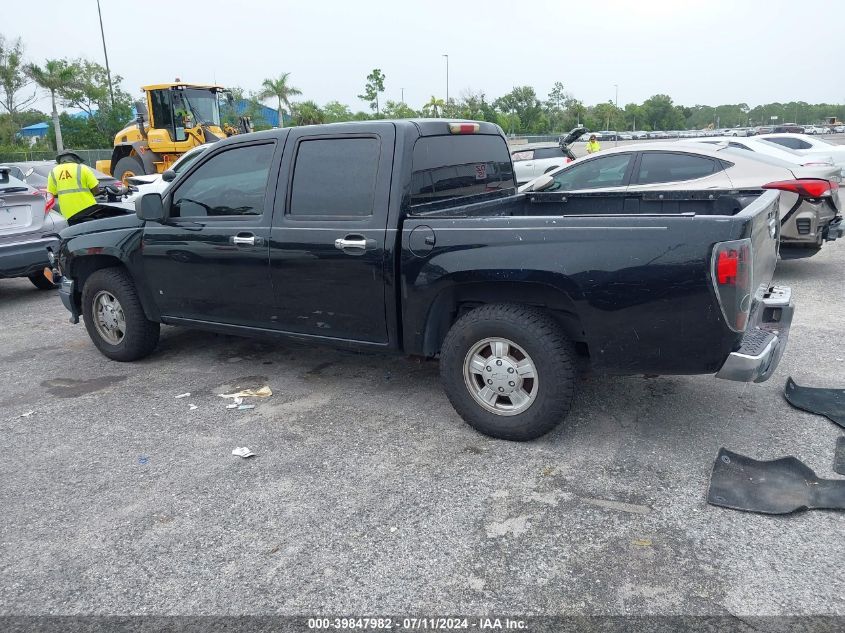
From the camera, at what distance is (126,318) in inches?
229

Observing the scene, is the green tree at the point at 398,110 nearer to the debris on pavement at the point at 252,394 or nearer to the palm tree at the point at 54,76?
the palm tree at the point at 54,76

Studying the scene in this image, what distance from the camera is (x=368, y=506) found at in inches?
141

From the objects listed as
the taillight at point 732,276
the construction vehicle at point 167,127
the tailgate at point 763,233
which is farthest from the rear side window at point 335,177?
the construction vehicle at point 167,127

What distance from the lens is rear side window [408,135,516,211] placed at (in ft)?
14.8

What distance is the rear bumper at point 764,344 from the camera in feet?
11.9

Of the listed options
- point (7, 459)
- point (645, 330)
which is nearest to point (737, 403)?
point (645, 330)

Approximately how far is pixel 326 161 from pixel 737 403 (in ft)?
10.4

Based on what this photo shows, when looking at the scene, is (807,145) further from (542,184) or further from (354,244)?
(354,244)

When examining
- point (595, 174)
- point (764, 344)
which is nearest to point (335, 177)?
point (764, 344)

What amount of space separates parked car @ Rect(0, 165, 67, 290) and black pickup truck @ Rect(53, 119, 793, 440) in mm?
3158

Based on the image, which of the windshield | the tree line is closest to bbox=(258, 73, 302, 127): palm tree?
the tree line

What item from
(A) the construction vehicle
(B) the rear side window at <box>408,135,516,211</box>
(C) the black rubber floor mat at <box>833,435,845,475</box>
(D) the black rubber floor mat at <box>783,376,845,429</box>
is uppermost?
(A) the construction vehicle

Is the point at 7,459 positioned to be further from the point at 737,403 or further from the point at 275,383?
the point at 737,403

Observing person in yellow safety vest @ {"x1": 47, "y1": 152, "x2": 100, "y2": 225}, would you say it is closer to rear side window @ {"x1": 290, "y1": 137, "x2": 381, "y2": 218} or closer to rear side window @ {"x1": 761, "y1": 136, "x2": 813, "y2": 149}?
rear side window @ {"x1": 290, "y1": 137, "x2": 381, "y2": 218}
